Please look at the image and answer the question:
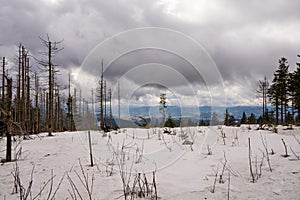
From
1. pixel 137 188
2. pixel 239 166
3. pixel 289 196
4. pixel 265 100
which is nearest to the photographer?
pixel 289 196

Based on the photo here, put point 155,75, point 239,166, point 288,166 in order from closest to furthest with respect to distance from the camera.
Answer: point 288,166 → point 239,166 → point 155,75

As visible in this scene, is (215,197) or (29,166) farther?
(29,166)

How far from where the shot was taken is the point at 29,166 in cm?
384

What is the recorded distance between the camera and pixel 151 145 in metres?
5.60

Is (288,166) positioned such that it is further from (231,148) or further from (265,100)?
(265,100)

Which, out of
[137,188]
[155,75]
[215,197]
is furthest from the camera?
[155,75]

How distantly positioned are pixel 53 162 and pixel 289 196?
13.4 feet

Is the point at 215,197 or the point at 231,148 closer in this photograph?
the point at 215,197

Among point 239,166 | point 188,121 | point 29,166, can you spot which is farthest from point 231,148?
point 188,121

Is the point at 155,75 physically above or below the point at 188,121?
above

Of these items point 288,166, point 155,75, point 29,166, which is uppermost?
point 155,75

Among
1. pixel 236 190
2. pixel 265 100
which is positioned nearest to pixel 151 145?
pixel 236 190

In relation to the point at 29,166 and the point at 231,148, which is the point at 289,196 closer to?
the point at 231,148

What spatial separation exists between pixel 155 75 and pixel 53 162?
3330 mm
